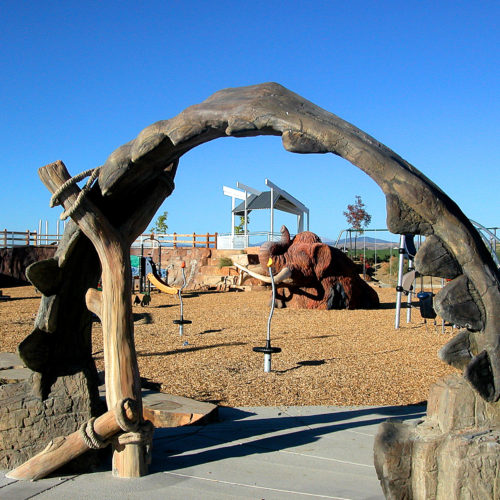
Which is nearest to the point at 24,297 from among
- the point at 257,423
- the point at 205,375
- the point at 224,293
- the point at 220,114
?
the point at 224,293

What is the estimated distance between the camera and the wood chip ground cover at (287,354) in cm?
647

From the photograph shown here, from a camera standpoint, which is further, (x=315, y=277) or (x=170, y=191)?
(x=315, y=277)

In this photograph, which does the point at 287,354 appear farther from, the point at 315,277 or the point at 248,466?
the point at 315,277

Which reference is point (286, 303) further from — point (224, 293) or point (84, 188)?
point (84, 188)

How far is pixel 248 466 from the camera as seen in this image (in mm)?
3750

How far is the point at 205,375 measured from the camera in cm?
734

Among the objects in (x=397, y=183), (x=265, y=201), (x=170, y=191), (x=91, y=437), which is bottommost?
(x=91, y=437)

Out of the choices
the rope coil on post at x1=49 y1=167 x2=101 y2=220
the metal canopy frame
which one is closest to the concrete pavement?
the rope coil on post at x1=49 y1=167 x2=101 y2=220

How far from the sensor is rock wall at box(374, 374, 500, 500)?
7.59ft

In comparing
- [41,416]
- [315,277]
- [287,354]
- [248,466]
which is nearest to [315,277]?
[315,277]

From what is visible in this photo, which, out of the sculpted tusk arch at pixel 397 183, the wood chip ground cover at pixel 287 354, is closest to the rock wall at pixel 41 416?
the sculpted tusk arch at pixel 397 183

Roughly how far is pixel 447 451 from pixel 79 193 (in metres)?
2.59

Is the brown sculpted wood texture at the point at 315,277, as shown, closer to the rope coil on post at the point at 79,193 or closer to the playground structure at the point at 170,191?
the playground structure at the point at 170,191

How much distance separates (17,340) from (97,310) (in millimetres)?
7609
